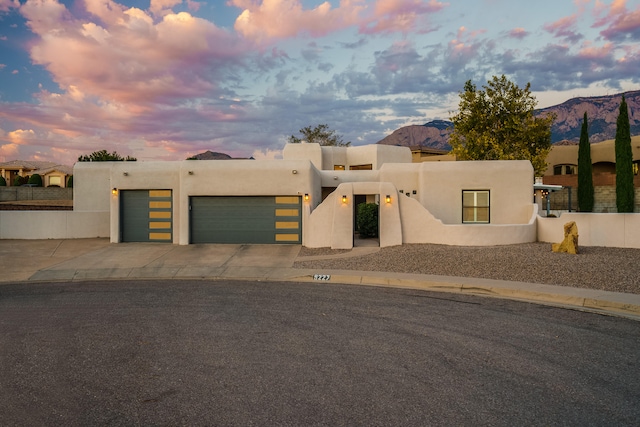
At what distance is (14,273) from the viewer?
1638 centimetres

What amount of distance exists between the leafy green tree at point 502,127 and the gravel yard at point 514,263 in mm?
20182

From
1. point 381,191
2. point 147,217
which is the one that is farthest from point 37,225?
point 381,191

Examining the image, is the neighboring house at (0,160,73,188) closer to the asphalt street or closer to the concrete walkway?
the concrete walkway

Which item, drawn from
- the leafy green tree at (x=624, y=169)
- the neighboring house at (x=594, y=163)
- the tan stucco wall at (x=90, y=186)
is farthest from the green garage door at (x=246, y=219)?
the neighboring house at (x=594, y=163)

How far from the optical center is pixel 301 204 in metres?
22.1

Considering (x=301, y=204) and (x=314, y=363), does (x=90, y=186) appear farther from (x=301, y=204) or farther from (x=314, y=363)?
(x=314, y=363)

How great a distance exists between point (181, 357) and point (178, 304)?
4.12 m

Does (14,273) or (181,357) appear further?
(14,273)

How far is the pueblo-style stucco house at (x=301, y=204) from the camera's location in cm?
2069

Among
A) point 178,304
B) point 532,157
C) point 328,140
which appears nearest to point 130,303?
point 178,304

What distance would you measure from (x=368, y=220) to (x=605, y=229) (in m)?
10.8

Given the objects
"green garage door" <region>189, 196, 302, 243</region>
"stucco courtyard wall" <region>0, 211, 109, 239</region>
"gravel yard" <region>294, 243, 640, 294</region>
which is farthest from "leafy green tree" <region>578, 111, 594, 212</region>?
"stucco courtyard wall" <region>0, 211, 109, 239</region>

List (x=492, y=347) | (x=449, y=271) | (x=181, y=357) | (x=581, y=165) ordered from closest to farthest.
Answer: (x=181, y=357)
(x=492, y=347)
(x=449, y=271)
(x=581, y=165)

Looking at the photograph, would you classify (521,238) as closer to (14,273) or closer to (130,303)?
(130,303)
